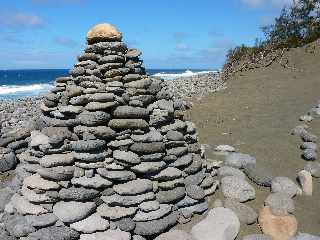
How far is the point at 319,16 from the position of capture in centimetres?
2850

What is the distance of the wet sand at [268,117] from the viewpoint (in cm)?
830

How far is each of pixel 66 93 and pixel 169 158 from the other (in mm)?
1902

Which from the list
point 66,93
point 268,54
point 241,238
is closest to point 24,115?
point 268,54

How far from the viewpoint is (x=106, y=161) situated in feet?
22.7

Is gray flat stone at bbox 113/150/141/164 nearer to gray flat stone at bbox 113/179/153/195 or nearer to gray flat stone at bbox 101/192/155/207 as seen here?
gray flat stone at bbox 113/179/153/195

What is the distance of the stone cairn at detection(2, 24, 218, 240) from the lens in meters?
6.75

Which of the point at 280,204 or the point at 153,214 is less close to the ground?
the point at 153,214

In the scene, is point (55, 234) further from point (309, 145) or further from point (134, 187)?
point (309, 145)

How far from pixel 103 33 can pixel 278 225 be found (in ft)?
13.1

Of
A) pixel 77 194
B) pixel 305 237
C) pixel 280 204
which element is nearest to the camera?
pixel 77 194

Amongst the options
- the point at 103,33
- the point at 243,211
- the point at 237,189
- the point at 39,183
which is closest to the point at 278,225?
the point at 243,211

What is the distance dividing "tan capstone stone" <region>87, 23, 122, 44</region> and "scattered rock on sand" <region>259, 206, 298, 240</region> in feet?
11.9

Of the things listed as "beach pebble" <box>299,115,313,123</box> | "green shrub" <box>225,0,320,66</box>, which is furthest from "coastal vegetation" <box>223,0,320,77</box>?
"beach pebble" <box>299,115,313,123</box>

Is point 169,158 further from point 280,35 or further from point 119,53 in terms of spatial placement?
point 280,35
